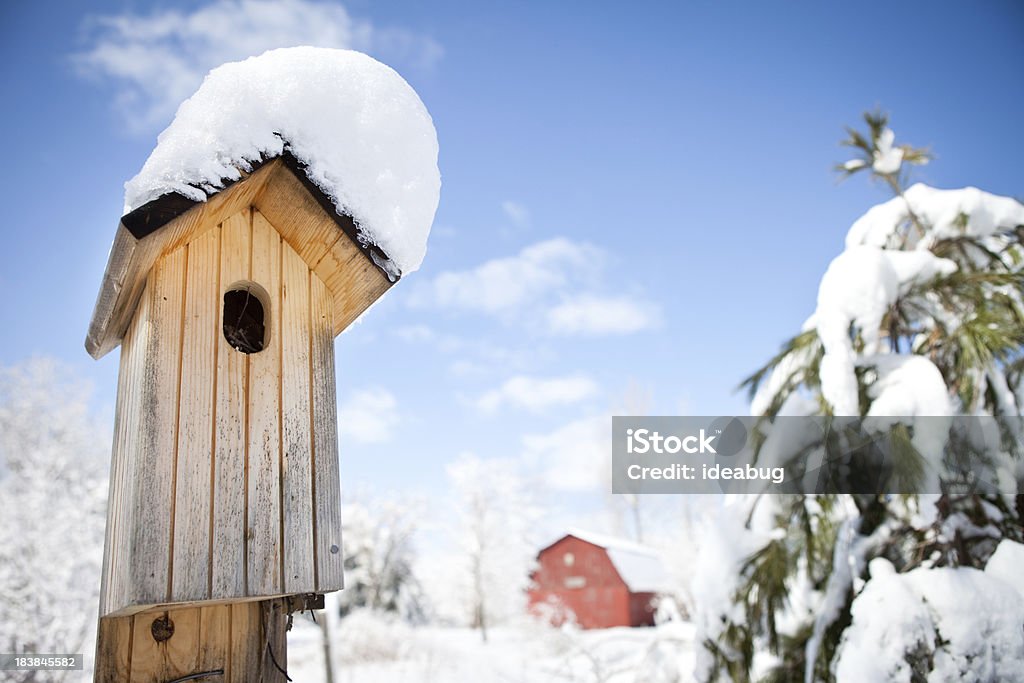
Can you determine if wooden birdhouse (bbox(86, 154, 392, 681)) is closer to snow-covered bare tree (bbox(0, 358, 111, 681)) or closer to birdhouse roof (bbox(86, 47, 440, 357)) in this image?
birdhouse roof (bbox(86, 47, 440, 357))

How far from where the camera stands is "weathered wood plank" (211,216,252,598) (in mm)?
1629

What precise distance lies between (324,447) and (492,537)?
29.6 meters

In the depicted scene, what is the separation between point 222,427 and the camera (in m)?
1.75

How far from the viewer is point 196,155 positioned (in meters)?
1.71

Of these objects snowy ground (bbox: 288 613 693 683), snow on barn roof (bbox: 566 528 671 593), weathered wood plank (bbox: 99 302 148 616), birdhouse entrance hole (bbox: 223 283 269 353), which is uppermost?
birdhouse entrance hole (bbox: 223 283 269 353)

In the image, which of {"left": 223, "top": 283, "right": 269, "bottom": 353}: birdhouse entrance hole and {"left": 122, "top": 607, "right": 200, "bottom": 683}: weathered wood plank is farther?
{"left": 223, "top": 283, "right": 269, "bottom": 353}: birdhouse entrance hole

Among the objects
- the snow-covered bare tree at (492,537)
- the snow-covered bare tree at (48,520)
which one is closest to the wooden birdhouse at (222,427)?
the snow-covered bare tree at (48,520)

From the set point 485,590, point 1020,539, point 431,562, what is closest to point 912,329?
point 1020,539

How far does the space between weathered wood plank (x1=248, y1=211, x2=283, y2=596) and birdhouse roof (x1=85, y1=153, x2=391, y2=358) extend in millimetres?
102

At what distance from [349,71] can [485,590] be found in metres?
29.8

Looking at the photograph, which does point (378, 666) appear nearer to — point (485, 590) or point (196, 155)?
point (485, 590)

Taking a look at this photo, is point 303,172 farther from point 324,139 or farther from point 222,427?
point 222,427
